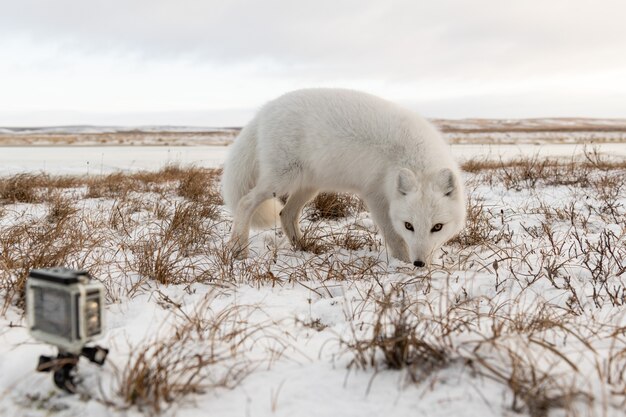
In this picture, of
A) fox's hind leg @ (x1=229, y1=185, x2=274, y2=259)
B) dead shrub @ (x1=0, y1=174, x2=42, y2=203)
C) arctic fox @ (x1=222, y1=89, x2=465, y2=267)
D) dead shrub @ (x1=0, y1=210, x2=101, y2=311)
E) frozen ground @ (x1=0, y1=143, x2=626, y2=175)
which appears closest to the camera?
dead shrub @ (x1=0, y1=210, x2=101, y2=311)

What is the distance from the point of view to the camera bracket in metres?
1.52

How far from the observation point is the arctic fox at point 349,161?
11.5 feet

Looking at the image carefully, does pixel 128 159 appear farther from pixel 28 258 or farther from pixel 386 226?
pixel 28 258

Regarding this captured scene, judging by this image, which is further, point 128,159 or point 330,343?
point 128,159

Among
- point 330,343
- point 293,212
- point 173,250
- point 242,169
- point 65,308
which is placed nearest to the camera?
point 65,308

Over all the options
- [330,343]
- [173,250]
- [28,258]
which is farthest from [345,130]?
[28,258]

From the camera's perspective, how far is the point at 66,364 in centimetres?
154

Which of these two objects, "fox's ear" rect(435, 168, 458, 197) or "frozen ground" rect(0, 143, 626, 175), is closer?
"fox's ear" rect(435, 168, 458, 197)

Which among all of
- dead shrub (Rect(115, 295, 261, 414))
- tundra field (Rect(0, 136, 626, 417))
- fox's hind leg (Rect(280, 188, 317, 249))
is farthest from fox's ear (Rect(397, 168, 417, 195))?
dead shrub (Rect(115, 295, 261, 414))

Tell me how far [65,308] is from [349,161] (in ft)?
9.31

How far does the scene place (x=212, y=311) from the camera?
7.69ft

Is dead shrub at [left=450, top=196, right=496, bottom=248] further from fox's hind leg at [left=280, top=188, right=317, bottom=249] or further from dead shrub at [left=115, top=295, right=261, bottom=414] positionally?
dead shrub at [left=115, top=295, right=261, bottom=414]

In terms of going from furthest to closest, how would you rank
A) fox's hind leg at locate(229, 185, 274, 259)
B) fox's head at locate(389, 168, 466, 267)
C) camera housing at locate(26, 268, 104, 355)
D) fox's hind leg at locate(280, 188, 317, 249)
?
fox's hind leg at locate(280, 188, 317, 249), fox's hind leg at locate(229, 185, 274, 259), fox's head at locate(389, 168, 466, 267), camera housing at locate(26, 268, 104, 355)

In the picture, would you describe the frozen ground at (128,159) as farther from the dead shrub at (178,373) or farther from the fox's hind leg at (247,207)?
the dead shrub at (178,373)
